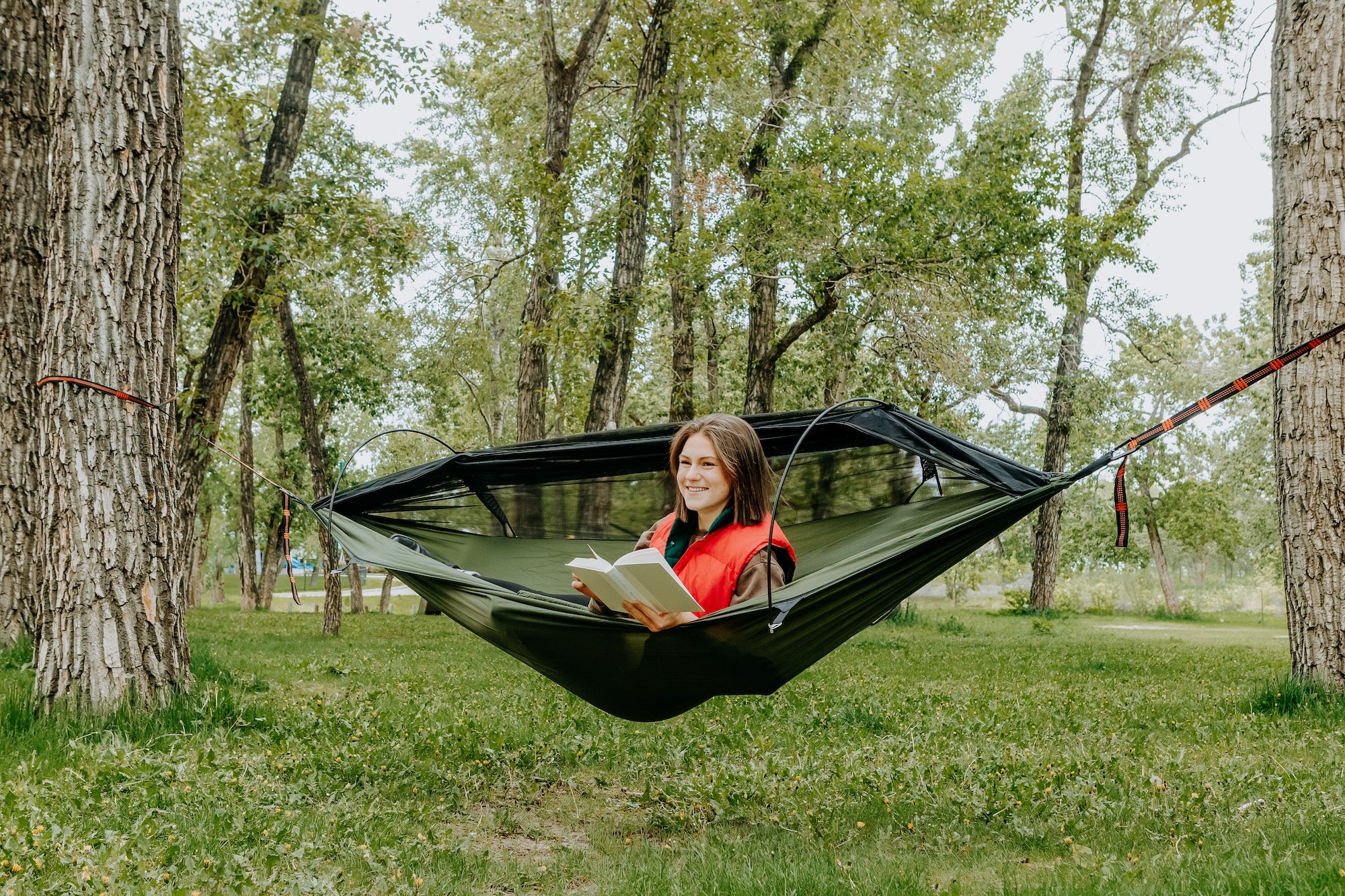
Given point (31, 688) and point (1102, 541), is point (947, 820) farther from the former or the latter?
point (1102, 541)

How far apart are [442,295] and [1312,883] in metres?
9.70

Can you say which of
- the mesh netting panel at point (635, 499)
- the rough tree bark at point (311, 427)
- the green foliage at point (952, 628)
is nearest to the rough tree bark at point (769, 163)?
the green foliage at point (952, 628)

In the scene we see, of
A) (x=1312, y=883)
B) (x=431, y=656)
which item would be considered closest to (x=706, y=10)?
(x=431, y=656)

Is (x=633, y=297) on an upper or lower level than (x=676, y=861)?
upper

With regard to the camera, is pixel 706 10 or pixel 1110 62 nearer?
pixel 706 10

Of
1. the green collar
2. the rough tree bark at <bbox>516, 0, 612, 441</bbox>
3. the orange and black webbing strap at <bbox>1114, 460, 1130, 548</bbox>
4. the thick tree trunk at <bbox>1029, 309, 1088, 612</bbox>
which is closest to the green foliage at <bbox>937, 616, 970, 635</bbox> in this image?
the thick tree trunk at <bbox>1029, 309, 1088, 612</bbox>

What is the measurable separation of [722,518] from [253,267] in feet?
16.1

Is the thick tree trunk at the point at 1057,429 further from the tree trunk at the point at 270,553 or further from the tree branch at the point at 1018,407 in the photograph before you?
the tree trunk at the point at 270,553

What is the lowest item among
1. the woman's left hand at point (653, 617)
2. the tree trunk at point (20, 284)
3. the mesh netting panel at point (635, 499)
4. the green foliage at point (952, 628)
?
the green foliage at point (952, 628)

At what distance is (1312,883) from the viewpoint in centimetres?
203

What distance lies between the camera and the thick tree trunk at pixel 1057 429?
12336mm

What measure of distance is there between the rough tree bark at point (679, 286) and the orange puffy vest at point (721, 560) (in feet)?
18.6

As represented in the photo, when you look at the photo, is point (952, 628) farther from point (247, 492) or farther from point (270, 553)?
point (270, 553)

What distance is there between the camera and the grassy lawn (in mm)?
2240
